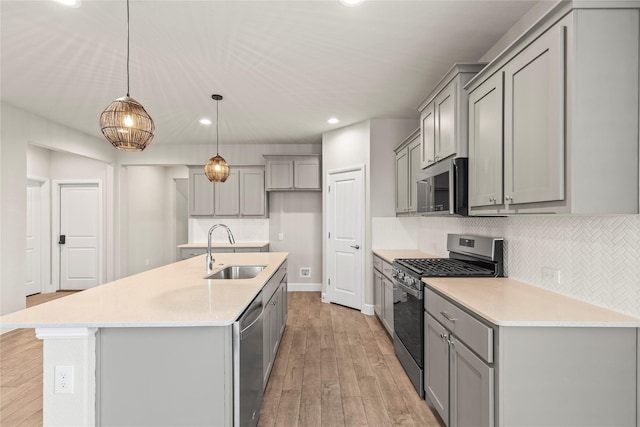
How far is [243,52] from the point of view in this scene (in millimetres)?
2768

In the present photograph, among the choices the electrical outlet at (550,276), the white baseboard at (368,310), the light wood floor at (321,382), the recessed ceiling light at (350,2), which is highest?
the recessed ceiling light at (350,2)

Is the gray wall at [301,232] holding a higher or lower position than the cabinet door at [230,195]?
lower

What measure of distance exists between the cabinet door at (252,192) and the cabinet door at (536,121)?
183 inches

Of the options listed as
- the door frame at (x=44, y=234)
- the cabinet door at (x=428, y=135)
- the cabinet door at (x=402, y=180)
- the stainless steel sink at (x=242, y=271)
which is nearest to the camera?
the cabinet door at (x=428, y=135)

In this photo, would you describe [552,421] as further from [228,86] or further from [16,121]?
[16,121]

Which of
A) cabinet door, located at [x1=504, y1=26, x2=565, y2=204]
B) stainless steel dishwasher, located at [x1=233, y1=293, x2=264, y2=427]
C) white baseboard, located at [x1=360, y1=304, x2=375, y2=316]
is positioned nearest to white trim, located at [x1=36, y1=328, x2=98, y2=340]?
stainless steel dishwasher, located at [x1=233, y1=293, x2=264, y2=427]

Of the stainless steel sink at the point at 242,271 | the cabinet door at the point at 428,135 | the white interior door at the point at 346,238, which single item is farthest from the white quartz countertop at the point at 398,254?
the stainless steel sink at the point at 242,271

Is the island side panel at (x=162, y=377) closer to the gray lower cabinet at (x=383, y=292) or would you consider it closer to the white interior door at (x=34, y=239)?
the gray lower cabinet at (x=383, y=292)

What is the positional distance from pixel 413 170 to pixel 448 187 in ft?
4.47

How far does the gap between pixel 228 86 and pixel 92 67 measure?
120 cm

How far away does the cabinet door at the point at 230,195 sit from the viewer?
6.06 m

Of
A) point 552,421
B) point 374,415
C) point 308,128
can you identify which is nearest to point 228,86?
point 308,128

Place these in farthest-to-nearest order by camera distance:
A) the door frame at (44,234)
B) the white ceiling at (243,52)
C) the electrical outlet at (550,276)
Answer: the door frame at (44,234) < the white ceiling at (243,52) < the electrical outlet at (550,276)

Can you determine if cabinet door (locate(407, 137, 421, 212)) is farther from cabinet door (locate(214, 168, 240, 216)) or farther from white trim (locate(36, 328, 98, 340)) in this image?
cabinet door (locate(214, 168, 240, 216))
